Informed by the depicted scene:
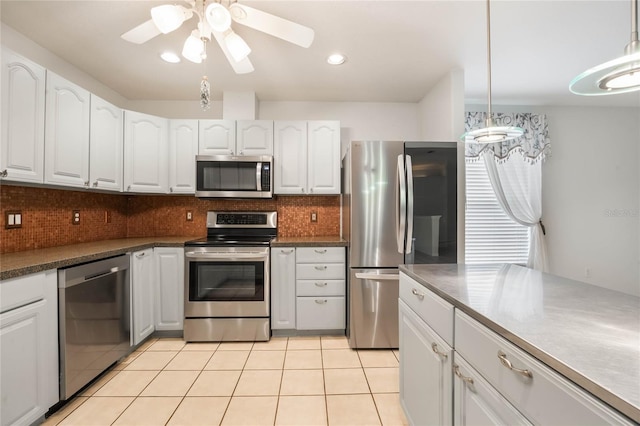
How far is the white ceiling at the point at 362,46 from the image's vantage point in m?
1.81

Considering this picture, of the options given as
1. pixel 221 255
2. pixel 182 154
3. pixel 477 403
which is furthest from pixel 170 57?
pixel 477 403

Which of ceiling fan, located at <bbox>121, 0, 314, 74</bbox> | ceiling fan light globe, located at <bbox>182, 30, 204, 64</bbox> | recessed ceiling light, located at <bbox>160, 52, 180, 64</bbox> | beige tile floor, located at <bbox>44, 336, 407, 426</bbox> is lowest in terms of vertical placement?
beige tile floor, located at <bbox>44, 336, 407, 426</bbox>

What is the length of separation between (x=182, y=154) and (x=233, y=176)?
61cm

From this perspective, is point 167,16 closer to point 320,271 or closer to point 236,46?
point 236,46

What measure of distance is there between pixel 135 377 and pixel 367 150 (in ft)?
8.25

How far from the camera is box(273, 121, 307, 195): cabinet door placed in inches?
116

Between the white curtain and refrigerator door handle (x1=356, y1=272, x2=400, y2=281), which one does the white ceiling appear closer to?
the white curtain

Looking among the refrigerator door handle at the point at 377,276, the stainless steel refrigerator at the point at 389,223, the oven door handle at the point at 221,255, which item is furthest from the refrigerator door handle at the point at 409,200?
the oven door handle at the point at 221,255

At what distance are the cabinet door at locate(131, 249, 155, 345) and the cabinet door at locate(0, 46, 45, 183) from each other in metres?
0.91

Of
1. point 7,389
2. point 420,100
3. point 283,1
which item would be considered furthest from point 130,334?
point 420,100

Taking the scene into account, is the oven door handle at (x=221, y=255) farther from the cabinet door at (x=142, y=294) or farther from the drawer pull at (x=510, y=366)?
the drawer pull at (x=510, y=366)

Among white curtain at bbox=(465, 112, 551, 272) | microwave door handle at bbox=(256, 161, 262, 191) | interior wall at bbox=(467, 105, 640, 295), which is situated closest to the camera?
microwave door handle at bbox=(256, 161, 262, 191)

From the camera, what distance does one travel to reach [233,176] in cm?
284

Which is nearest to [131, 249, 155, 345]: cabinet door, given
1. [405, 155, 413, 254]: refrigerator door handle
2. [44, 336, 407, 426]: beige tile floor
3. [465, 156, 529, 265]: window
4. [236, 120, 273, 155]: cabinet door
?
[44, 336, 407, 426]: beige tile floor
